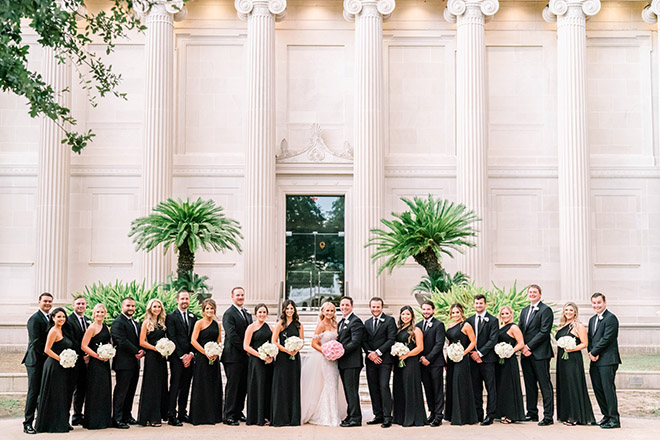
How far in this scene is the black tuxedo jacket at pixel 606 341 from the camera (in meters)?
13.5

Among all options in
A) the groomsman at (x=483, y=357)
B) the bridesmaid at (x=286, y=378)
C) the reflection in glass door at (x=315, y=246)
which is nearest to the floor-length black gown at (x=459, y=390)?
the groomsman at (x=483, y=357)

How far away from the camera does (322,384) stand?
14.1 meters

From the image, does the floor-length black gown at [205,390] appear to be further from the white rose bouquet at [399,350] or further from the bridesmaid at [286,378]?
the white rose bouquet at [399,350]

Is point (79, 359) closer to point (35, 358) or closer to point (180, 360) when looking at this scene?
point (35, 358)

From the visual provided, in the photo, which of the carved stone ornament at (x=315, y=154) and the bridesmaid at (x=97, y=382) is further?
the carved stone ornament at (x=315, y=154)

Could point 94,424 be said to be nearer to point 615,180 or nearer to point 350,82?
point 350,82

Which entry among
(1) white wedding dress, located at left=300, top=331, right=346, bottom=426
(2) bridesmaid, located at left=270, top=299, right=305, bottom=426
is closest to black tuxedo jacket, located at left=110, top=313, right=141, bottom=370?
(2) bridesmaid, located at left=270, top=299, right=305, bottom=426

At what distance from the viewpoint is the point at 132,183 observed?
2769 cm

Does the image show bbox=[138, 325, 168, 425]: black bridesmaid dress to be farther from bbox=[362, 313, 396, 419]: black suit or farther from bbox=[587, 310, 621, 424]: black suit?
bbox=[587, 310, 621, 424]: black suit

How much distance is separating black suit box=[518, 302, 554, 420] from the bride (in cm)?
323

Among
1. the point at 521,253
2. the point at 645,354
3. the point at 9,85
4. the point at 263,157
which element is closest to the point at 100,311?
the point at 9,85

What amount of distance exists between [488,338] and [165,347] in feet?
17.8

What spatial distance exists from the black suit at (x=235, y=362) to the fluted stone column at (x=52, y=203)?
1372cm

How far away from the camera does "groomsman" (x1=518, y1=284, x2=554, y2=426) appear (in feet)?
46.1
